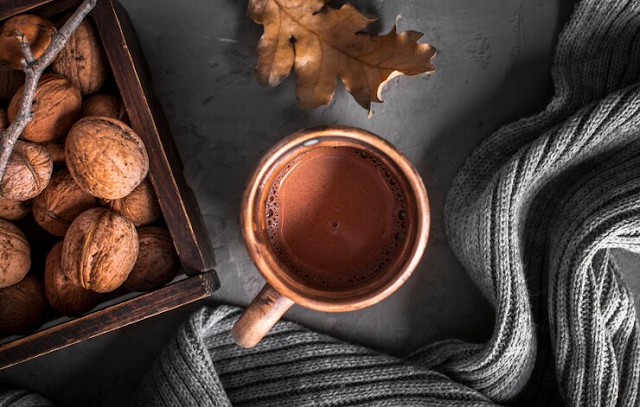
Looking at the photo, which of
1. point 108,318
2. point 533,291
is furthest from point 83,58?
point 533,291

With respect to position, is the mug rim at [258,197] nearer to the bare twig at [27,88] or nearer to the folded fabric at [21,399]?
the bare twig at [27,88]

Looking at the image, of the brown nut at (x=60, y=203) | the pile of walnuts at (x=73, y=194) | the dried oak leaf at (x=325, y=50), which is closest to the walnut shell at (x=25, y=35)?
the pile of walnuts at (x=73, y=194)

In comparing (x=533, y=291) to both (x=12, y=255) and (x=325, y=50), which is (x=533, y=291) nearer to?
(x=325, y=50)

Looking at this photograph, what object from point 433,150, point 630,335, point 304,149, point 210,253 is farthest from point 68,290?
point 630,335

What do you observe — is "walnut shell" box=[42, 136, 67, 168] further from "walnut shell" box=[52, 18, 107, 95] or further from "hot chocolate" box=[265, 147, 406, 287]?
"hot chocolate" box=[265, 147, 406, 287]

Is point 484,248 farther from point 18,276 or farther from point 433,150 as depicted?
point 18,276

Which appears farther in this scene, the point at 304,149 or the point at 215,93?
the point at 215,93

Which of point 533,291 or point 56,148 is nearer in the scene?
point 56,148
